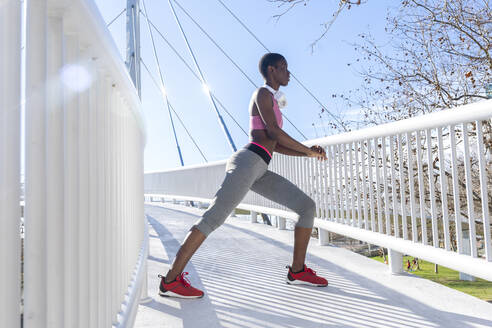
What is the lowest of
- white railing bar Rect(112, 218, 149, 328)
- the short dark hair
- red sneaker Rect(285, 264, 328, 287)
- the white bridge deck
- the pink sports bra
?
the white bridge deck

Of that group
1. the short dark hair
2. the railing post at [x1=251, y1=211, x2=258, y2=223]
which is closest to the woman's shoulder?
the short dark hair

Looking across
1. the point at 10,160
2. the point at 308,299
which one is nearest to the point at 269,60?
the point at 308,299

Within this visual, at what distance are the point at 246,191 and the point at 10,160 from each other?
195cm

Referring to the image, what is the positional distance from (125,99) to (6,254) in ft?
4.06

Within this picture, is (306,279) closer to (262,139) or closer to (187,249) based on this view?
(187,249)

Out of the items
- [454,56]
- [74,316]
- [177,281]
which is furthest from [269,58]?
[454,56]

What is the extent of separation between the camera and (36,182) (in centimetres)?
69

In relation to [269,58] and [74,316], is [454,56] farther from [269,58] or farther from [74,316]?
[74,316]

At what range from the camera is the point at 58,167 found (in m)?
0.77

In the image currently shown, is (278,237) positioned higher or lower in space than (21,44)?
lower

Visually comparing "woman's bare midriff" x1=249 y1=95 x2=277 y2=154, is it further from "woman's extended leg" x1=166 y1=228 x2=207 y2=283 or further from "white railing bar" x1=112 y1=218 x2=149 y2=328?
"white railing bar" x1=112 y1=218 x2=149 y2=328

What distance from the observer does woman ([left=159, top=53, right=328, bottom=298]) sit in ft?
8.00

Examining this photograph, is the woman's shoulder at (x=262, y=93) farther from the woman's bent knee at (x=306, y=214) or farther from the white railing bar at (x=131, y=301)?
the white railing bar at (x=131, y=301)

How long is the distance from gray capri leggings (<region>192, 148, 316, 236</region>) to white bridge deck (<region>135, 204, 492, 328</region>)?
1.55ft
